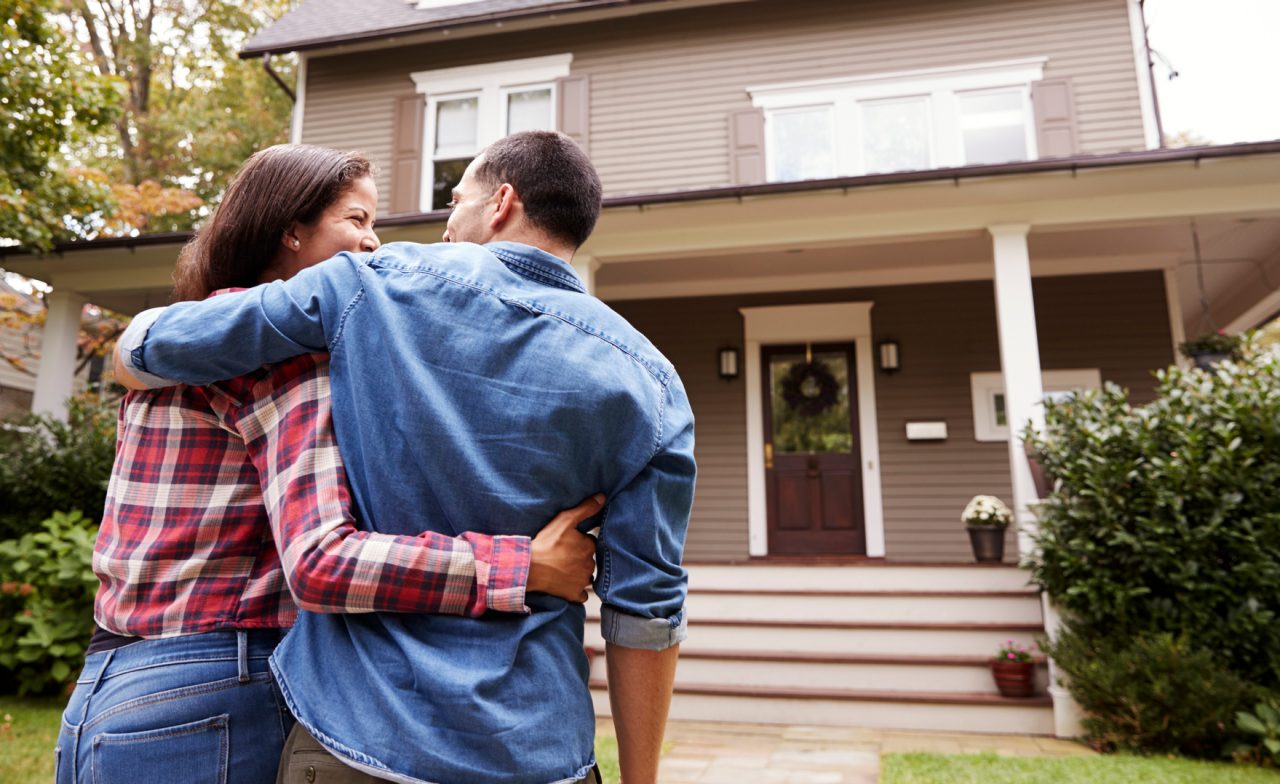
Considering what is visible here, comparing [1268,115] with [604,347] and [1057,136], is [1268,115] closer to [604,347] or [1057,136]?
[1057,136]

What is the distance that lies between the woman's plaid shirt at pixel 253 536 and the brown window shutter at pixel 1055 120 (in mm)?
8152

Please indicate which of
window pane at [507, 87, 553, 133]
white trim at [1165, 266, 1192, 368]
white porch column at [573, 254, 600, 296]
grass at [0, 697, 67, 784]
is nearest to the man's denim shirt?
grass at [0, 697, 67, 784]

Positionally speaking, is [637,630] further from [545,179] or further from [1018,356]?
[1018,356]

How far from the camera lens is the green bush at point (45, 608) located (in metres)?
→ 5.08

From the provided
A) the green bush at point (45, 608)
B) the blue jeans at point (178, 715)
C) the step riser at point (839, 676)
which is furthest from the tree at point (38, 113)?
the blue jeans at point (178, 715)

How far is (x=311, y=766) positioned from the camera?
0.87 m

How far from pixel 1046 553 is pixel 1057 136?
15.5ft

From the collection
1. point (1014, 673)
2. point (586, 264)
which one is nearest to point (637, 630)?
point (1014, 673)

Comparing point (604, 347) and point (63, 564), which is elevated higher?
point (604, 347)

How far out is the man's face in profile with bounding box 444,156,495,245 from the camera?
3.83 ft

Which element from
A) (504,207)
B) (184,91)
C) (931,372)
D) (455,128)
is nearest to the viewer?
(504,207)

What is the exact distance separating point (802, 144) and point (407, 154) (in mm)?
4400

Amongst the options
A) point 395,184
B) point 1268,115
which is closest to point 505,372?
point 395,184

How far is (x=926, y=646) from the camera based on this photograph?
529 centimetres
